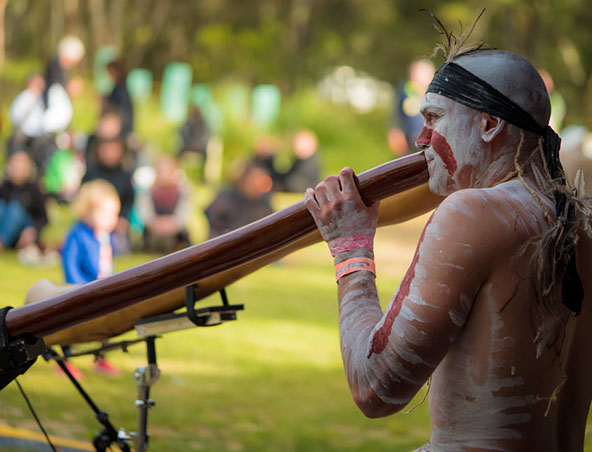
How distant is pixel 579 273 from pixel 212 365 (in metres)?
4.32

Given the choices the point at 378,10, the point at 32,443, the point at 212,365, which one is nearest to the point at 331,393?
the point at 212,365

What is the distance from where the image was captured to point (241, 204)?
10.5 meters

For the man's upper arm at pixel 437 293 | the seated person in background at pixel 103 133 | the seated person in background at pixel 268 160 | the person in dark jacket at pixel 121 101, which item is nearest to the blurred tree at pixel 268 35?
the seated person in background at pixel 268 160

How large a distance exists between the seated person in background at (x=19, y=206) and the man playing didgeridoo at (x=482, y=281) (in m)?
8.69

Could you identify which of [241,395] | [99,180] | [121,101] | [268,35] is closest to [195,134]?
[121,101]

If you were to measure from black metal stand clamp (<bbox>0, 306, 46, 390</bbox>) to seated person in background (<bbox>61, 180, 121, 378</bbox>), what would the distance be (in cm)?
359

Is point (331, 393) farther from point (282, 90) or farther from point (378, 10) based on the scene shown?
point (378, 10)

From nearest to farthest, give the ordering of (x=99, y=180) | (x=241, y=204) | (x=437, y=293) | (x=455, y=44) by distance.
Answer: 1. (x=437, y=293)
2. (x=455, y=44)
3. (x=99, y=180)
4. (x=241, y=204)

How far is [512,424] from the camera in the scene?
1540 millimetres

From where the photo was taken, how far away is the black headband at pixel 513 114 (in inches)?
61.2

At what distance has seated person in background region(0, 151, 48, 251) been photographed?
32.3 feet

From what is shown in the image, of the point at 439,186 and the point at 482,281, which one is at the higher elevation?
the point at 439,186

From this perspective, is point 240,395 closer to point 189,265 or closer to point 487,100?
point 189,265

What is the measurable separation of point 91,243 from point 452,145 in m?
4.15
